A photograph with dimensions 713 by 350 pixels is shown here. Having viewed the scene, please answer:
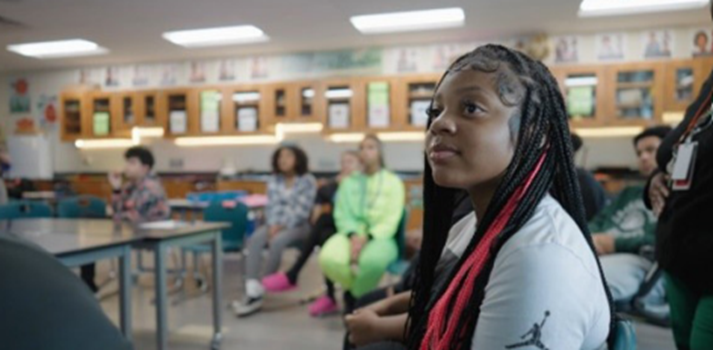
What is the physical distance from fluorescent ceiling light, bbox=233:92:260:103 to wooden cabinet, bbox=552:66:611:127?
373cm

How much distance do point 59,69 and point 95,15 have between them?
333 centimetres

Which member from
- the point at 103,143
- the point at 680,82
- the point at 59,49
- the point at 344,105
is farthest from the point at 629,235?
the point at 103,143

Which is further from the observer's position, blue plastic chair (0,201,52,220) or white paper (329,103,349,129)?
white paper (329,103,349,129)

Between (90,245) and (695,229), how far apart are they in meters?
2.15

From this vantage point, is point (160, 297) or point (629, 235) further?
point (160, 297)

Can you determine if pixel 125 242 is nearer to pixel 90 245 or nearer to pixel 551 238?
pixel 90 245

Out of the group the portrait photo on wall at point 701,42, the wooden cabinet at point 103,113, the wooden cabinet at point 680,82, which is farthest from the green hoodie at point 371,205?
the wooden cabinet at point 103,113

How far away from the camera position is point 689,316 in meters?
1.16

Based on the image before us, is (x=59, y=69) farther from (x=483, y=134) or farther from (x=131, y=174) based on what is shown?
(x=483, y=134)

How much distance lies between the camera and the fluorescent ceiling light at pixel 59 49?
6.09 meters

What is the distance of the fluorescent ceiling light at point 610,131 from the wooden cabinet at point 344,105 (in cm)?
254

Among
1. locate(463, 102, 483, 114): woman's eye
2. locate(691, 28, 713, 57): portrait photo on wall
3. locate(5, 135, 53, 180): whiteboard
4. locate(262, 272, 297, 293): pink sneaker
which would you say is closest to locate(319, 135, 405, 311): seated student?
locate(262, 272, 297, 293): pink sneaker

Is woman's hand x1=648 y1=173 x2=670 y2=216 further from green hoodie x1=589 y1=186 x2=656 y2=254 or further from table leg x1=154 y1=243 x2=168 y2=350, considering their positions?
table leg x1=154 y1=243 x2=168 y2=350

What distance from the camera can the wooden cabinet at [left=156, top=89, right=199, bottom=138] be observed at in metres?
6.76
